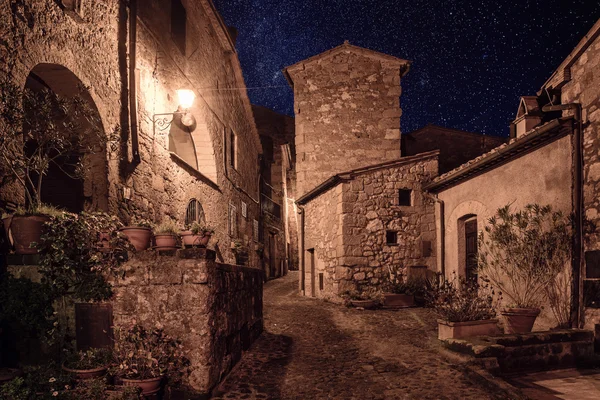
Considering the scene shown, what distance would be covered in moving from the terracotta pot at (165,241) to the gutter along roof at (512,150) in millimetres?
6017

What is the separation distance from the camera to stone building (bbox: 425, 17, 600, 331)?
20.2ft

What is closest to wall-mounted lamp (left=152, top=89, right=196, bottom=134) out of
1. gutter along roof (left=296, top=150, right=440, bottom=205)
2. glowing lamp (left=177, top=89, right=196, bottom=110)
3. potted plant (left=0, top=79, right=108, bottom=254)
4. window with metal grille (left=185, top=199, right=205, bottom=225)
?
glowing lamp (left=177, top=89, right=196, bottom=110)

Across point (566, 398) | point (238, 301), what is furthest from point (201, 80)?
point (566, 398)

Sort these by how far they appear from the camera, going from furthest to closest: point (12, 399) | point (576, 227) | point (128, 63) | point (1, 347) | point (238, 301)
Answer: point (128, 63)
point (576, 227)
point (238, 301)
point (1, 347)
point (12, 399)

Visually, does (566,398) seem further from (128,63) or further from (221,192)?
(221,192)

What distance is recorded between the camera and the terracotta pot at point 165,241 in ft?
14.2

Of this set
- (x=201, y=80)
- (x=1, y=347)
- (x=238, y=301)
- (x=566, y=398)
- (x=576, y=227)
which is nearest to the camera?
(x=1, y=347)

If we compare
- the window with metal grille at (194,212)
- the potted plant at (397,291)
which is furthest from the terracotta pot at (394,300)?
the window with metal grille at (194,212)

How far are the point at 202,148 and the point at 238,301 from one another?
6774 mm

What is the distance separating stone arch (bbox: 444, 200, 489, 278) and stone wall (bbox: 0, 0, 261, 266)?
627 centimetres

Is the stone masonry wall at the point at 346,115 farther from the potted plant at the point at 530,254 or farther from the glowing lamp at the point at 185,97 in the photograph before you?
the potted plant at the point at 530,254

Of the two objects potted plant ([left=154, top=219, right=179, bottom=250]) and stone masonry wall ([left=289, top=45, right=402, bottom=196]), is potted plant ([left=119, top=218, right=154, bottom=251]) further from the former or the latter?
stone masonry wall ([left=289, top=45, right=402, bottom=196])

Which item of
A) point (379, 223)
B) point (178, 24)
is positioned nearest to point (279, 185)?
point (379, 223)

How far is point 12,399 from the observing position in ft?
10.6
